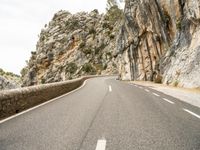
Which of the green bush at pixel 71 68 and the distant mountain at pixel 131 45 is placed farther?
the green bush at pixel 71 68

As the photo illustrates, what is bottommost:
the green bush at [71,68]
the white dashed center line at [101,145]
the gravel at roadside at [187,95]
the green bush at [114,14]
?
the white dashed center line at [101,145]

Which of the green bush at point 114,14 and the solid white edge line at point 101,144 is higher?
the green bush at point 114,14

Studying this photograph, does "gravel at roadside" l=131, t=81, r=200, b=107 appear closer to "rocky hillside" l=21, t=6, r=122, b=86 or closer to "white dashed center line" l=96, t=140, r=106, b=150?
"white dashed center line" l=96, t=140, r=106, b=150

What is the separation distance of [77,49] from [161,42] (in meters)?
63.4

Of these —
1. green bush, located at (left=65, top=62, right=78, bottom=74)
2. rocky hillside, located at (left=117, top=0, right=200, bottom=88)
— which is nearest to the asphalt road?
rocky hillside, located at (left=117, top=0, right=200, bottom=88)

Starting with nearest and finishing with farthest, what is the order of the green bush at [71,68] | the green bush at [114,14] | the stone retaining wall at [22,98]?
the stone retaining wall at [22,98] < the green bush at [71,68] < the green bush at [114,14]

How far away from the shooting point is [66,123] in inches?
275

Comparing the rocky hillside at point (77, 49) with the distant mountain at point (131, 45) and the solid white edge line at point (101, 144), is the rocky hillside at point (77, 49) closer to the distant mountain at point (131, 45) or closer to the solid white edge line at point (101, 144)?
the distant mountain at point (131, 45)

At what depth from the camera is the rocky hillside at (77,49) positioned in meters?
93.5

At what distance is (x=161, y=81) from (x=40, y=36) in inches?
4131

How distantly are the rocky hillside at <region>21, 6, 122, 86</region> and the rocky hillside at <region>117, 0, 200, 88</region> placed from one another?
36969 millimetres

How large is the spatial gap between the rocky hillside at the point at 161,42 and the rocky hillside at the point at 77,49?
36969 millimetres

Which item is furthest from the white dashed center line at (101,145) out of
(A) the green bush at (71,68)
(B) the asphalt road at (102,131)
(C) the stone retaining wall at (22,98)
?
(A) the green bush at (71,68)

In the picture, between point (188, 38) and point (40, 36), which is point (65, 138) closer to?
point (188, 38)
